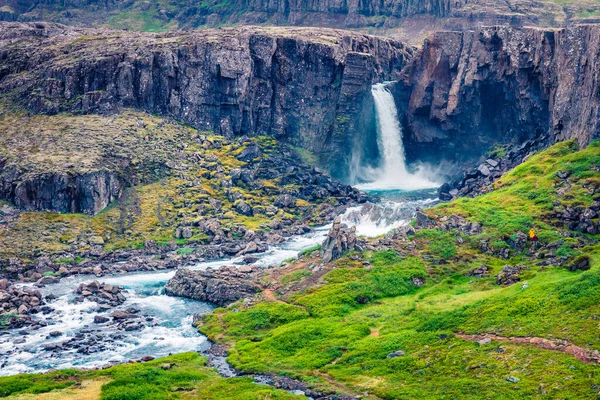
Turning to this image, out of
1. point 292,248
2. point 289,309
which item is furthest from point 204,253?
point 289,309

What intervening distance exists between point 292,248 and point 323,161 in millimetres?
50409

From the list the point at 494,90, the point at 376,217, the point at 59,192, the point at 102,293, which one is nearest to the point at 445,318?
the point at 102,293

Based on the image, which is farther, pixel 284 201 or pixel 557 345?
pixel 284 201

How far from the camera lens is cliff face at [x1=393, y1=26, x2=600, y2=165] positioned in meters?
120

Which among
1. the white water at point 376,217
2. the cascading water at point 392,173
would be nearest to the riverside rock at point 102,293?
the white water at point 376,217

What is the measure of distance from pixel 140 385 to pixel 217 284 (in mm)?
30369

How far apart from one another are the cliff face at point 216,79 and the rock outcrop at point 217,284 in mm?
62052

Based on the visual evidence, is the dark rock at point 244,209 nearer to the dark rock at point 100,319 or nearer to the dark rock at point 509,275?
the dark rock at point 100,319

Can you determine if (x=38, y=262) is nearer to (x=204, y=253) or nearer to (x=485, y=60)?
(x=204, y=253)

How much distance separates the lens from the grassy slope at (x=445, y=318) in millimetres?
61938

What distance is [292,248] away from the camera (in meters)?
119

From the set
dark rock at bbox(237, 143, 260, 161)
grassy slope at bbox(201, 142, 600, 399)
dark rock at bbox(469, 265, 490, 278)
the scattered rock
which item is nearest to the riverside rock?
grassy slope at bbox(201, 142, 600, 399)

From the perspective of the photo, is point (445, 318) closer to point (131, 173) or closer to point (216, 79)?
point (131, 173)

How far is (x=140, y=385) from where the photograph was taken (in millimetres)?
68062
